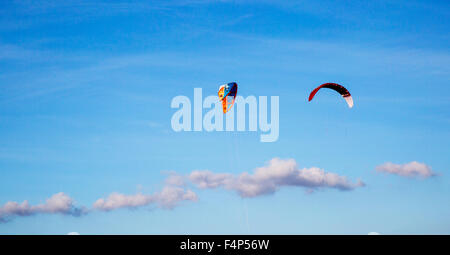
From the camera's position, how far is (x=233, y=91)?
216ft
